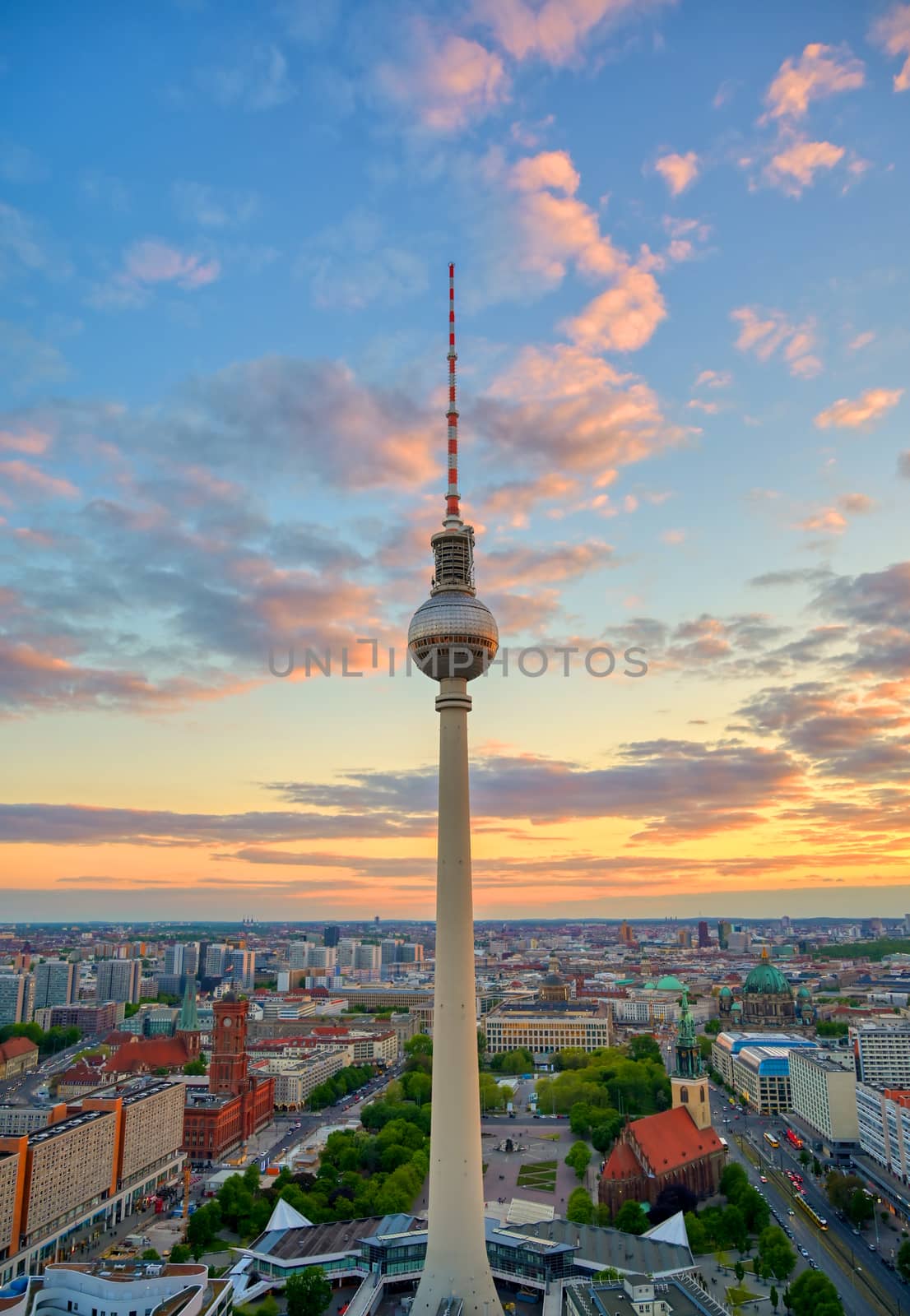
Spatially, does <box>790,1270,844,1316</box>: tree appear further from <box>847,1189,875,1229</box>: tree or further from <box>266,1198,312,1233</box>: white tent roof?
<box>266,1198,312,1233</box>: white tent roof

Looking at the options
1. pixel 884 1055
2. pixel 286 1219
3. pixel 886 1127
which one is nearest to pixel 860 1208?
pixel 886 1127

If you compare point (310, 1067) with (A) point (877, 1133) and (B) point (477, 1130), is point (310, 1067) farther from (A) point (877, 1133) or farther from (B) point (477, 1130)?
(B) point (477, 1130)

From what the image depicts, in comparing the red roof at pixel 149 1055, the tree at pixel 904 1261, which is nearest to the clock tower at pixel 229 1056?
the red roof at pixel 149 1055

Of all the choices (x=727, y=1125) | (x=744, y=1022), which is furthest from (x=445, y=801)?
(x=744, y=1022)

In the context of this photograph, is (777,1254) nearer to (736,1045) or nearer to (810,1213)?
(810,1213)

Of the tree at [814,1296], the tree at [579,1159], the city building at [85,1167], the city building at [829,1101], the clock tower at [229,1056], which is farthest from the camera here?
the clock tower at [229,1056]

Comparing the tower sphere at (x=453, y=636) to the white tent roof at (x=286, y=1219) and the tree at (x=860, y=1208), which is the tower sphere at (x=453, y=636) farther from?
the tree at (x=860, y=1208)

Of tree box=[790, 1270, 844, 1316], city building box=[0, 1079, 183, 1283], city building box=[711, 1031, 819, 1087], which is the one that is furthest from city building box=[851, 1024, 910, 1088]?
city building box=[0, 1079, 183, 1283]
